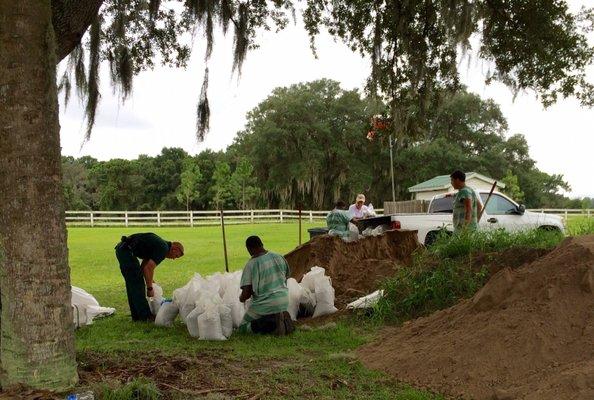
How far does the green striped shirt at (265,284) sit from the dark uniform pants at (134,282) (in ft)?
5.41

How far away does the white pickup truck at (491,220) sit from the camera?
464 inches

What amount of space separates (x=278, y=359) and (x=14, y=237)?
2.66 m

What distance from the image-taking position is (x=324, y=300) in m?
7.56

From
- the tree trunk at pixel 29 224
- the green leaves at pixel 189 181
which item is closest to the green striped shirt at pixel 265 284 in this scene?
the tree trunk at pixel 29 224

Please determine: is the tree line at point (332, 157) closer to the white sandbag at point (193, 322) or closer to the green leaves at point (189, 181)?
the green leaves at point (189, 181)

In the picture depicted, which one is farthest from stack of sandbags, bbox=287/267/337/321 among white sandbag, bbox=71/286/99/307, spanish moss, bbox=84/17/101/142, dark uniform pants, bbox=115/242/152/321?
spanish moss, bbox=84/17/101/142

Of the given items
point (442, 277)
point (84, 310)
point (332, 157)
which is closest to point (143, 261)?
point (84, 310)

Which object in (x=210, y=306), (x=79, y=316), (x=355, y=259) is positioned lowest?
(x=79, y=316)

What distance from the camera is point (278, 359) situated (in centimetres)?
543

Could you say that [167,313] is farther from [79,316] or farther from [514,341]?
[514,341]

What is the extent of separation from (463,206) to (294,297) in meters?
2.84

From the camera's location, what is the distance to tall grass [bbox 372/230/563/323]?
712cm

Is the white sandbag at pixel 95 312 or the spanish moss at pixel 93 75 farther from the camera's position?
the white sandbag at pixel 95 312

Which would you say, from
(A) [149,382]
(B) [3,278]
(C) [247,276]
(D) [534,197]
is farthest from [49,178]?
(D) [534,197]
